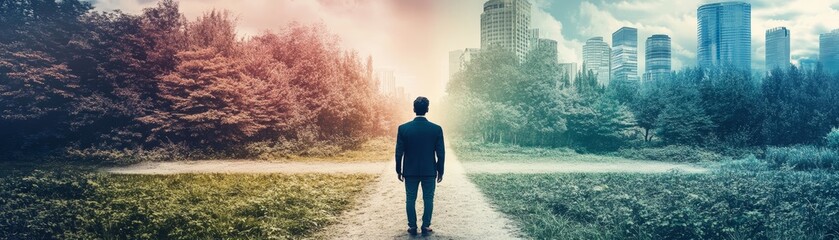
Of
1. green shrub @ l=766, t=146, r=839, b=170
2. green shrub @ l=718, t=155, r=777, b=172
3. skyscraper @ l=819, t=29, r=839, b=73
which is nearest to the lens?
green shrub @ l=766, t=146, r=839, b=170

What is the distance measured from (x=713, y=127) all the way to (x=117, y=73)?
26.7m

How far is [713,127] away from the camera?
832 inches

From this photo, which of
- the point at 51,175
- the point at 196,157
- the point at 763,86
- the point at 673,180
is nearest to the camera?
the point at 673,180

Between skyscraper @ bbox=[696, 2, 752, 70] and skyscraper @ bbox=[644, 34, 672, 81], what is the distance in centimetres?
134

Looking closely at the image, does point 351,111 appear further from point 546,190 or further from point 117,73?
point 546,190

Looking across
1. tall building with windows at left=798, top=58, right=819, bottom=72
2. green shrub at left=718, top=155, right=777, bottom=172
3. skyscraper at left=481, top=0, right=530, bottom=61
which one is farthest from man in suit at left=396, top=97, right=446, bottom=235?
tall building with windows at left=798, top=58, right=819, bottom=72

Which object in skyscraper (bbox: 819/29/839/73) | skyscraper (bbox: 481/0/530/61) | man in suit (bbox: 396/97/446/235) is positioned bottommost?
man in suit (bbox: 396/97/446/235)

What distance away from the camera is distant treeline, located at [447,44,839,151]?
21172mm

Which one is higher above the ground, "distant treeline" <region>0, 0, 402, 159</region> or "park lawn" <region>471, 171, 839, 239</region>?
"distant treeline" <region>0, 0, 402, 159</region>

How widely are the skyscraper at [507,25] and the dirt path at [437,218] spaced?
12.7 metres

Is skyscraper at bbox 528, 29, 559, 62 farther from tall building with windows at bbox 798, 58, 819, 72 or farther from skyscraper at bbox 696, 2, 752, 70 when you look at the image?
tall building with windows at bbox 798, 58, 819, 72

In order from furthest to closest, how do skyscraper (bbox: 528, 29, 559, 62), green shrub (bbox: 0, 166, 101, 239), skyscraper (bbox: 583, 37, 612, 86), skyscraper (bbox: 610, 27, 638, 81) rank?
skyscraper (bbox: 528, 29, 559, 62)
skyscraper (bbox: 583, 37, 612, 86)
skyscraper (bbox: 610, 27, 638, 81)
green shrub (bbox: 0, 166, 101, 239)

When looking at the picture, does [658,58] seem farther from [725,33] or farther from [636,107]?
[725,33]

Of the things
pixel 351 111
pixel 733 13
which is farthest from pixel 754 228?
pixel 733 13
